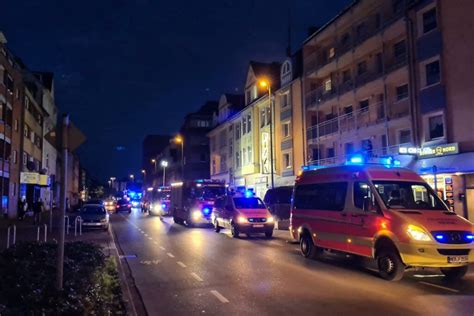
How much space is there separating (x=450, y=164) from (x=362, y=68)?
482 inches

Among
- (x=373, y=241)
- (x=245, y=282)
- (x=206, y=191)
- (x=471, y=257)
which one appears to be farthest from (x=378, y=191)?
(x=206, y=191)

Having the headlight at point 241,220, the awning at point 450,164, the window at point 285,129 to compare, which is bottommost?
the headlight at point 241,220

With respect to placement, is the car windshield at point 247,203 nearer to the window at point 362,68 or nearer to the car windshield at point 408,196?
the car windshield at point 408,196

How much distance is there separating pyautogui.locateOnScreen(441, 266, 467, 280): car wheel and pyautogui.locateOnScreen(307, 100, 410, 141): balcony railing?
16.5 meters

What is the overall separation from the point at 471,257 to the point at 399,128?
58.6ft

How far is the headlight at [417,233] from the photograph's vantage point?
999 cm

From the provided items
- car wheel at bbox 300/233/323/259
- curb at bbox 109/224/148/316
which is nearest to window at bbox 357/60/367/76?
car wheel at bbox 300/233/323/259

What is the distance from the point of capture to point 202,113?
7819cm

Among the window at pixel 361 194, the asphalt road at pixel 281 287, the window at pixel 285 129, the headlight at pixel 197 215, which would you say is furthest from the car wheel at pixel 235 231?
the window at pixel 285 129

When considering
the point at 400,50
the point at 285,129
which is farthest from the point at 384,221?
the point at 285,129

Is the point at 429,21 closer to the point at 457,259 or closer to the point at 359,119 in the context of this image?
the point at 359,119

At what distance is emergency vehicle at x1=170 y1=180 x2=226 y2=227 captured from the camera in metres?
29.9

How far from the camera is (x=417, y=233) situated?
10086mm

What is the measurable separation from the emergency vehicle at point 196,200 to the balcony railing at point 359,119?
28.2 feet
